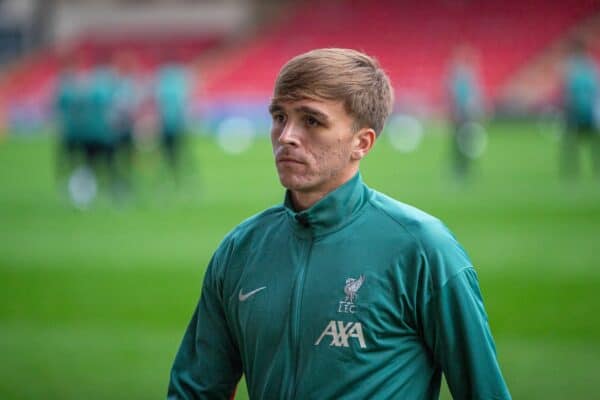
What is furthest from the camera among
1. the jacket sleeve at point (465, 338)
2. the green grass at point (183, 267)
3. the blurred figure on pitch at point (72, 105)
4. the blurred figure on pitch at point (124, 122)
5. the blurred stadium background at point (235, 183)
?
the blurred figure on pitch at point (124, 122)

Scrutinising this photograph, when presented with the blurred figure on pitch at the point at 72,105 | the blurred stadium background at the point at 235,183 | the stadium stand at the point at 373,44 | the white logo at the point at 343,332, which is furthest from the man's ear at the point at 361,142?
the stadium stand at the point at 373,44

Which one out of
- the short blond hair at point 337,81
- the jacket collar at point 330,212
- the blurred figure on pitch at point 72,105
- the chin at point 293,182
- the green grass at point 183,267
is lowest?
the green grass at point 183,267

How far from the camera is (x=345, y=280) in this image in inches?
104

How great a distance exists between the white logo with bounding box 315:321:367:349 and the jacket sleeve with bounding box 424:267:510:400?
184mm

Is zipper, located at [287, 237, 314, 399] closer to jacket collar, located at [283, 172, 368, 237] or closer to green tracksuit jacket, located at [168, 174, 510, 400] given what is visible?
green tracksuit jacket, located at [168, 174, 510, 400]

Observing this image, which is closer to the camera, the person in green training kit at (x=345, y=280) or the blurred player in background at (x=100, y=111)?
the person in green training kit at (x=345, y=280)

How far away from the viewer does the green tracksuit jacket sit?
258cm

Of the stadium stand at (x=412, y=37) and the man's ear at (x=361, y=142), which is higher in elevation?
the stadium stand at (x=412, y=37)

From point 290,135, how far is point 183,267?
7954 millimetres

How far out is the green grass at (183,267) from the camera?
6820mm

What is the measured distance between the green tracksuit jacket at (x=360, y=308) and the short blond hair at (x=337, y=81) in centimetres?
23

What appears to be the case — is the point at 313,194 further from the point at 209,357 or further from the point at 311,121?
the point at 209,357

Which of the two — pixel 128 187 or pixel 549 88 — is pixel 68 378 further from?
pixel 549 88

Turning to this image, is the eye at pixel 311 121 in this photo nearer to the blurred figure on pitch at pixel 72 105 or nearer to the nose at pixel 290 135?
the nose at pixel 290 135
